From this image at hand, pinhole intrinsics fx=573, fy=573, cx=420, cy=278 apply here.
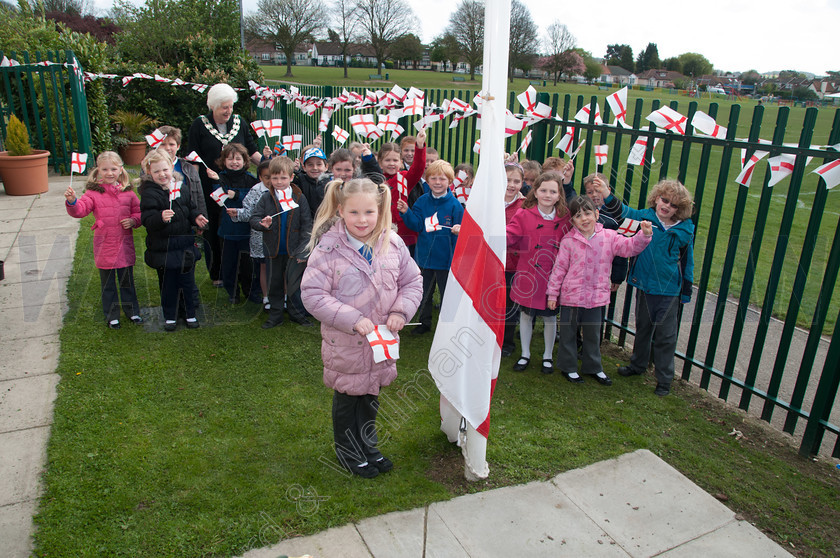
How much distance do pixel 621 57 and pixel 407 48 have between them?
5096 centimetres

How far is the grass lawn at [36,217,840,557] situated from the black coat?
75 cm

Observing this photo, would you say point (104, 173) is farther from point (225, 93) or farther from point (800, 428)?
point (800, 428)

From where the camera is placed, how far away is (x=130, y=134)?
14.3 meters

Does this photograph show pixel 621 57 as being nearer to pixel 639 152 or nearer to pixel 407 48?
pixel 407 48

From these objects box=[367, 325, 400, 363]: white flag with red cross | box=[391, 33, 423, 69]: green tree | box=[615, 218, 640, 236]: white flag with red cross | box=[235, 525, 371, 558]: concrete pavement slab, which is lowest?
box=[235, 525, 371, 558]: concrete pavement slab

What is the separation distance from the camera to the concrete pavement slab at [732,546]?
294cm

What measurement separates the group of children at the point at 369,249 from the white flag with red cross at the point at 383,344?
0.18ft

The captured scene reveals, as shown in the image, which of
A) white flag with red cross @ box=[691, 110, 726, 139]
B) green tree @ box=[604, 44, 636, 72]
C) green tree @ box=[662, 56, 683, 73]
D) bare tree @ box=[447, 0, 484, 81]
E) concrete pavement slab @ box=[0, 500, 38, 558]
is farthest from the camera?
green tree @ box=[604, 44, 636, 72]

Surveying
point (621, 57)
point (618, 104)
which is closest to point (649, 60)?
point (621, 57)

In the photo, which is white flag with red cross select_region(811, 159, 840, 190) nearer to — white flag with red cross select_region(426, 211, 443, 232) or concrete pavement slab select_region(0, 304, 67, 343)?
white flag with red cross select_region(426, 211, 443, 232)

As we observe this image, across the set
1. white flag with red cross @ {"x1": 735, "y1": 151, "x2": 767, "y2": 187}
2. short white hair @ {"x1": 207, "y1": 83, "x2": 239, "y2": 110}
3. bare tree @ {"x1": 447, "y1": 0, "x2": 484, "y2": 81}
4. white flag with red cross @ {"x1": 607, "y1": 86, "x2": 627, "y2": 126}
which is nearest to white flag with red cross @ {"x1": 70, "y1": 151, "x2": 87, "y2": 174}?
short white hair @ {"x1": 207, "y1": 83, "x2": 239, "y2": 110}

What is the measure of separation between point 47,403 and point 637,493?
13.4 ft

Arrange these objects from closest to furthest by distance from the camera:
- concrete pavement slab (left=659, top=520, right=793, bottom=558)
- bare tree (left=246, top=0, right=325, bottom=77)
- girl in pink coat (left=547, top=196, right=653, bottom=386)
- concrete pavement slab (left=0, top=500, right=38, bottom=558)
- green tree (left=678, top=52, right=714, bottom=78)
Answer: concrete pavement slab (left=0, top=500, right=38, bottom=558), concrete pavement slab (left=659, top=520, right=793, bottom=558), girl in pink coat (left=547, top=196, right=653, bottom=386), bare tree (left=246, top=0, right=325, bottom=77), green tree (left=678, top=52, right=714, bottom=78)

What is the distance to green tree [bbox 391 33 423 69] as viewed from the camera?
59438mm
